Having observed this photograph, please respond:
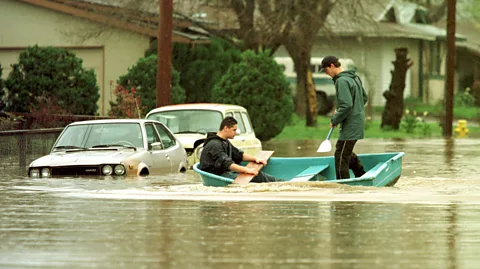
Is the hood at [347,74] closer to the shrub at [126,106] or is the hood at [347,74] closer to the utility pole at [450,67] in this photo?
the shrub at [126,106]

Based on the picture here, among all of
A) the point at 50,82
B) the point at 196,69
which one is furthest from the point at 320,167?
the point at 196,69

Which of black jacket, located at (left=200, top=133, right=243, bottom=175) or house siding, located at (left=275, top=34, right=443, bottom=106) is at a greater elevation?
house siding, located at (left=275, top=34, right=443, bottom=106)

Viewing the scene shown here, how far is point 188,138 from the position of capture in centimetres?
2525

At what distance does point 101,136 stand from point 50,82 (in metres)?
13.5

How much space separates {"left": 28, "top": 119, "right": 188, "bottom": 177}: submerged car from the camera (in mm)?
20719

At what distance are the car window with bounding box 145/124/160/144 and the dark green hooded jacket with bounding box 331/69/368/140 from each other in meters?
4.17

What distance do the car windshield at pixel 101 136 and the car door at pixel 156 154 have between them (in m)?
0.22

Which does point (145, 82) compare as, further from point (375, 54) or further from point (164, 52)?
point (375, 54)

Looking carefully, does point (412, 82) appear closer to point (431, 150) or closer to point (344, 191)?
point (431, 150)

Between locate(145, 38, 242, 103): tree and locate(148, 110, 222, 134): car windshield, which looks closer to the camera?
locate(148, 110, 222, 134): car windshield

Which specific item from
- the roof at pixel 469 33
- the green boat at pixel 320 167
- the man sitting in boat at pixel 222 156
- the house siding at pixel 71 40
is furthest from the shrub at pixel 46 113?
the roof at pixel 469 33

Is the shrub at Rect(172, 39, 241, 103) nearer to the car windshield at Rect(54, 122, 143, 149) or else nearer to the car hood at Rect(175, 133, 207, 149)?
the car hood at Rect(175, 133, 207, 149)

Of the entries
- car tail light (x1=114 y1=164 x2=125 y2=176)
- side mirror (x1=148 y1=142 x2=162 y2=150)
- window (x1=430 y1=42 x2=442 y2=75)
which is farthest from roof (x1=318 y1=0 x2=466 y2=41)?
car tail light (x1=114 y1=164 x2=125 y2=176)

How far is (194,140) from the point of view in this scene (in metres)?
25.1
